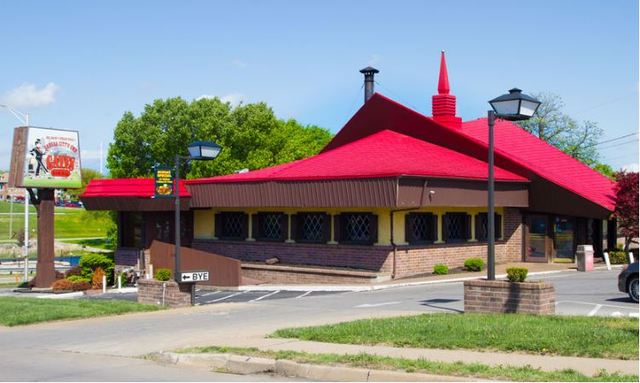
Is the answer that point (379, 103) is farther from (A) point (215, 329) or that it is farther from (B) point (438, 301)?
(A) point (215, 329)

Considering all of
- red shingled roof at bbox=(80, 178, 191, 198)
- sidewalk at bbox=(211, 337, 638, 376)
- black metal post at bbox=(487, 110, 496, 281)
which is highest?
red shingled roof at bbox=(80, 178, 191, 198)

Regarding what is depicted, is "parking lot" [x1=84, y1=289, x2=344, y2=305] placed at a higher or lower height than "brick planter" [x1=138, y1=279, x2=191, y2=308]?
lower

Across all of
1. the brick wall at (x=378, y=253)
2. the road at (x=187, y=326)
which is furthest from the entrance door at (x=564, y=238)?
the road at (x=187, y=326)

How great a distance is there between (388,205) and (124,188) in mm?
12169

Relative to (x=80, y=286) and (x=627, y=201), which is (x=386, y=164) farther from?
(x=80, y=286)

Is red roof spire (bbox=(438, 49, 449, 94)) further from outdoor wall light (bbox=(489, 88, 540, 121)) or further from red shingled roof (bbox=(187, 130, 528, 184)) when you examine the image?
outdoor wall light (bbox=(489, 88, 540, 121))

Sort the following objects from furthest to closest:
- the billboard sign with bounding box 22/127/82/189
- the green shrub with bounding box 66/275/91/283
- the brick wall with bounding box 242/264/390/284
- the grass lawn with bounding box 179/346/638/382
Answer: the billboard sign with bounding box 22/127/82/189 < the green shrub with bounding box 66/275/91/283 < the brick wall with bounding box 242/264/390/284 < the grass lawn with bounding box 179/346/638/382

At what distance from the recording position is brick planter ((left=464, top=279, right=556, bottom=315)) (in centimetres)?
1505

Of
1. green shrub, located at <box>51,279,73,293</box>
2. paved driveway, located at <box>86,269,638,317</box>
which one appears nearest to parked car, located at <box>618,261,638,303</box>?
paved driveway, located at <box>86,269,638,317</box>

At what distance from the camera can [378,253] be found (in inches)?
1128

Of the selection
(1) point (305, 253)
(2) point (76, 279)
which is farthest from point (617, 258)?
(2) point (76, 279)

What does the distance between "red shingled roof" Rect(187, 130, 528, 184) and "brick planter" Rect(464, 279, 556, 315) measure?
437 inches

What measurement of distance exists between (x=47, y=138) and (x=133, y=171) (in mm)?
28290

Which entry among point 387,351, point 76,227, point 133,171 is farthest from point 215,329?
point 76,227
